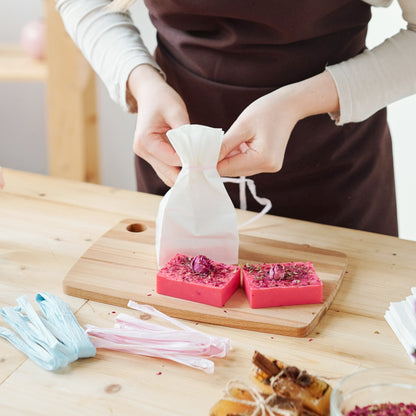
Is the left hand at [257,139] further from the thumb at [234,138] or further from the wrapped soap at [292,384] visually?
the wrapped soap at [292,384]

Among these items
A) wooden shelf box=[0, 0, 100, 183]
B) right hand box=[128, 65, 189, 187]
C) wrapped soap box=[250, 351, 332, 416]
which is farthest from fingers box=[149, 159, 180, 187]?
wooden shelf box=[0, 0, 100, 183]

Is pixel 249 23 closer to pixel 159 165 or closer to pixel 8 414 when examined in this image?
pixel 159 165

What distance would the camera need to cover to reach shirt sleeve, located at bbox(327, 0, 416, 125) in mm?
1021

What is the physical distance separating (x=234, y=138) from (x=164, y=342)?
0.31 meters

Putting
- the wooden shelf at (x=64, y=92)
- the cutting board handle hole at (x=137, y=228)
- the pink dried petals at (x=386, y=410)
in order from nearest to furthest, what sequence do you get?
the pink dried petals at (x=386, y=410)
the cutting board handle hole at (x=137, y=228)
the wooden shelf at (x=64, y=92)

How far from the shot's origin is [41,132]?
279 centimetres

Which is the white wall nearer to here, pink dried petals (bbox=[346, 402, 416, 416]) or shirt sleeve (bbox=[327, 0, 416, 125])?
shirt sleeve (bbox=[327, 0, 416, 125])

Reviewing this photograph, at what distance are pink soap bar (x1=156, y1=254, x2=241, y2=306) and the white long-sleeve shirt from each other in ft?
1.10

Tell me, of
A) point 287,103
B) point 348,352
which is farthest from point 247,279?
point 287,103

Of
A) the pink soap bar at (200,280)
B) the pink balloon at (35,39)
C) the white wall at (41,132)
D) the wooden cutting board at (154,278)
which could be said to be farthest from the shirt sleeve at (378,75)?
the pink balloon at (35,39)

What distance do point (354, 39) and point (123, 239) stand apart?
54 cm

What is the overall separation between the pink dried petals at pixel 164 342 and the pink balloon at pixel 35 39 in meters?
1.63

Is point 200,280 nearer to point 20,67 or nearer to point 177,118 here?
point 177,118

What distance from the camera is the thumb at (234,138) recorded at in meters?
0.92
